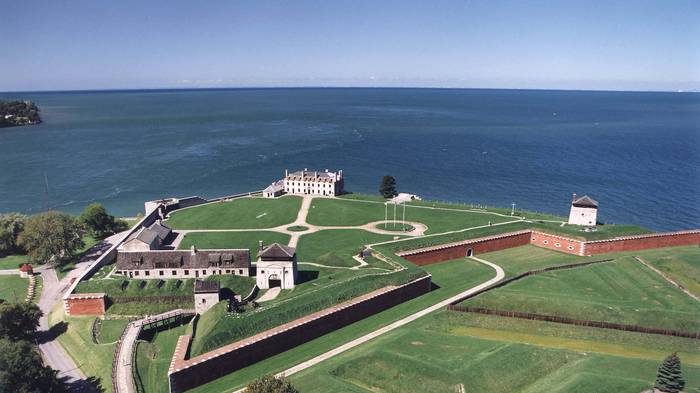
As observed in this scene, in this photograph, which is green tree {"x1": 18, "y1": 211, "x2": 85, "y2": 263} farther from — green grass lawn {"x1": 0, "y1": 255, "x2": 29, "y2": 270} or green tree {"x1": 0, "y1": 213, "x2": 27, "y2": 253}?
green tree {"x1": 0, "y1": 213, "x2": 27, "y2": 253}

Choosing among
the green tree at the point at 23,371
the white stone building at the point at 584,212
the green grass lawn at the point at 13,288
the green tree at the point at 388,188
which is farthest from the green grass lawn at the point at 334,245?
the green grass lawn at the point at 13,288

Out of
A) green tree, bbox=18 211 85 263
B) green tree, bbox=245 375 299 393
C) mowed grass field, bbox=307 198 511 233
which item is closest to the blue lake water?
mowed grass field, bbox=307 198 511 233

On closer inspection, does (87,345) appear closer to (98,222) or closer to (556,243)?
(98,222)

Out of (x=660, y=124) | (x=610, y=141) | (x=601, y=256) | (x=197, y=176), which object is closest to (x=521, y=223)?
(x=601, y=256)

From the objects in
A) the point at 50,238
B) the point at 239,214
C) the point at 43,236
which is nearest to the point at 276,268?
the point at 239,214

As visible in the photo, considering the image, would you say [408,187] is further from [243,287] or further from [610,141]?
[610,141]

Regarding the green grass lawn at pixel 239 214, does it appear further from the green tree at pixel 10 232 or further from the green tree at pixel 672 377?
the green tree at pixel 672 377
